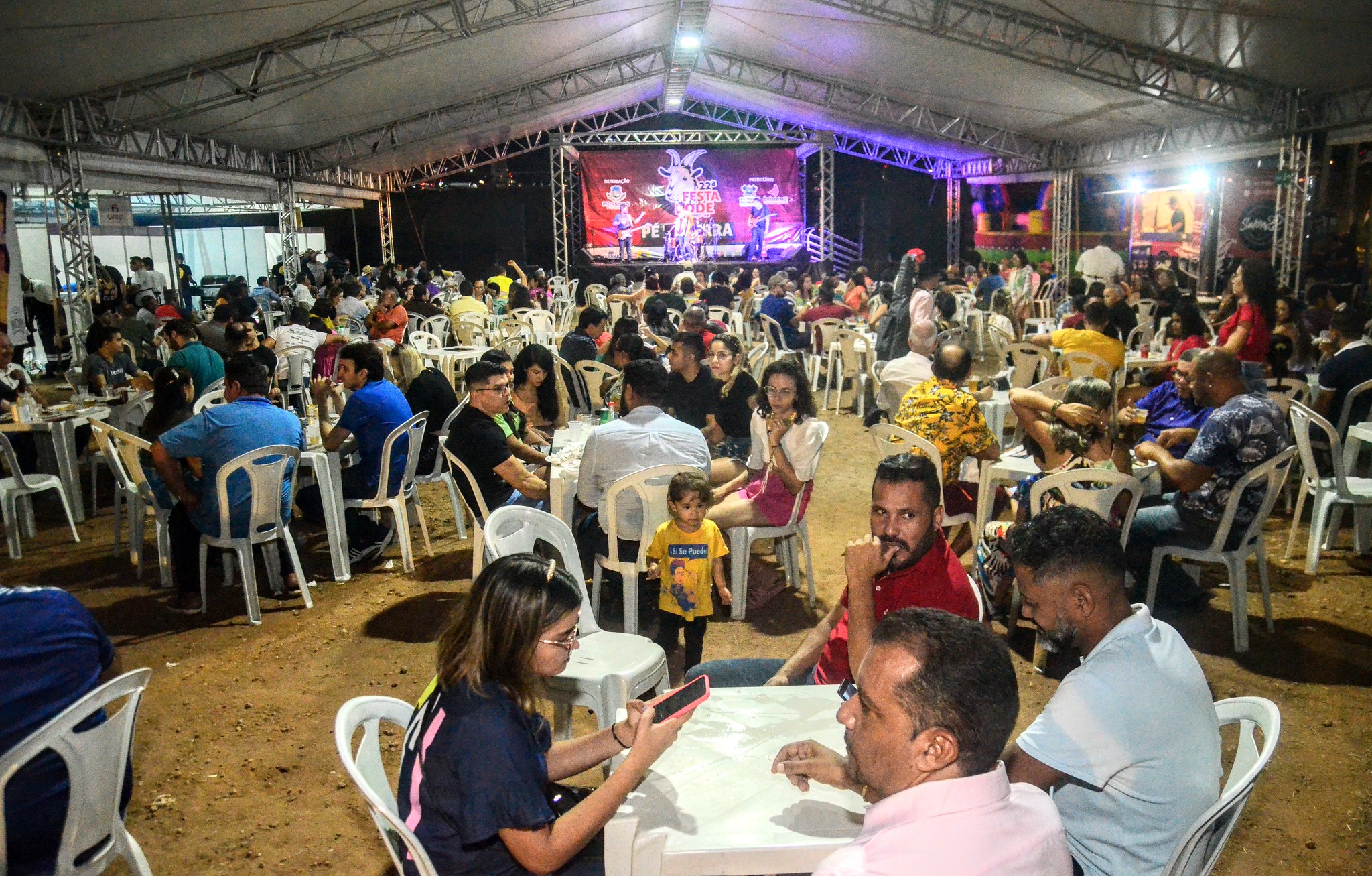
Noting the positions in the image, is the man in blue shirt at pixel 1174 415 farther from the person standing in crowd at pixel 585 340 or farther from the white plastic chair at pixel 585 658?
the person standing in crowd at pixel 585 340

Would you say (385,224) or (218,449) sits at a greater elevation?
(385,224)

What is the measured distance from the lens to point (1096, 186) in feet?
52.0

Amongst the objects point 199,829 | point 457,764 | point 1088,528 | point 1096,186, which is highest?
point 1096,186

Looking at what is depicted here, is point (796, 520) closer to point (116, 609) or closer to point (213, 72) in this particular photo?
point (116, 609)

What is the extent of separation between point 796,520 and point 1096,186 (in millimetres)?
13785

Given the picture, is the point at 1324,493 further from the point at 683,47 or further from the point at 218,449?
the point at 683,47

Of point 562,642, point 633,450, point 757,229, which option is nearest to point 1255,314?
point 633,450

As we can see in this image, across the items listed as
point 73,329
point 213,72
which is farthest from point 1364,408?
point 73,329

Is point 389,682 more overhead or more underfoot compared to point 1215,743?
more underfoot

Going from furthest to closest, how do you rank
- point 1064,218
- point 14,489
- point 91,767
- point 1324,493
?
point 1064,218 < point 14,489 < point 1324,493 < point 91,767

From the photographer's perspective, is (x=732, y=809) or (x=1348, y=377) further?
(x=1348, y=377)

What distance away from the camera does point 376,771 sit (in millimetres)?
1995

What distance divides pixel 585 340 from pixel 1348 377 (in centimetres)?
492

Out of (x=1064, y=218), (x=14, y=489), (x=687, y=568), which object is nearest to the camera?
(x=687, y=568)
